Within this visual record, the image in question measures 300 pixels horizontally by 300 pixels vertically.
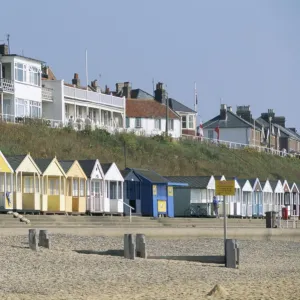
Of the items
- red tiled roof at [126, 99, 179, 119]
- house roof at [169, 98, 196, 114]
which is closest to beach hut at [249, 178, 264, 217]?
red tiled roof at [126, 99, 179, 119]

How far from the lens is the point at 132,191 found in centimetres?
5638

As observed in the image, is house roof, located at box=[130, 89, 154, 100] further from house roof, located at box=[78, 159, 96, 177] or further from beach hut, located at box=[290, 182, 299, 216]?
house roof, located at box=[78, 159, 96, 177]

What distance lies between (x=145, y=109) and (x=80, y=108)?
516 inches

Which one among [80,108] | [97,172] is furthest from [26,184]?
[80,108]

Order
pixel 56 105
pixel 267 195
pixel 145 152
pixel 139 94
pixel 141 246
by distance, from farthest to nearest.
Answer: pixel 139 94
pixel 145 152
pixel 56 105
pixel 267 195
pixel 141 246

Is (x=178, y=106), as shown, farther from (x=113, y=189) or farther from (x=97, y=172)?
(x=97, y=172)

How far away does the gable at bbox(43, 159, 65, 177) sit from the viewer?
48.3 metres

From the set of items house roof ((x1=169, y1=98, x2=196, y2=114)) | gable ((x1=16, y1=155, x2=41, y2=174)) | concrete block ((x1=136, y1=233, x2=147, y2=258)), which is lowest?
concrete block ((x1=136, y1=233, x2=147, y2=258))

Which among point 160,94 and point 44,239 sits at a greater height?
point 160,94

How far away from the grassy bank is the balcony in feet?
10.2

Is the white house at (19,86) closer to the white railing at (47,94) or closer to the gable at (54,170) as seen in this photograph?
the white railing at (47,94)

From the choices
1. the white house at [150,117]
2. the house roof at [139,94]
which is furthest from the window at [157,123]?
the house roof at [139,94]

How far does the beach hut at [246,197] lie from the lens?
68.1 m

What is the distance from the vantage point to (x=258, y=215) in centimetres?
7081
